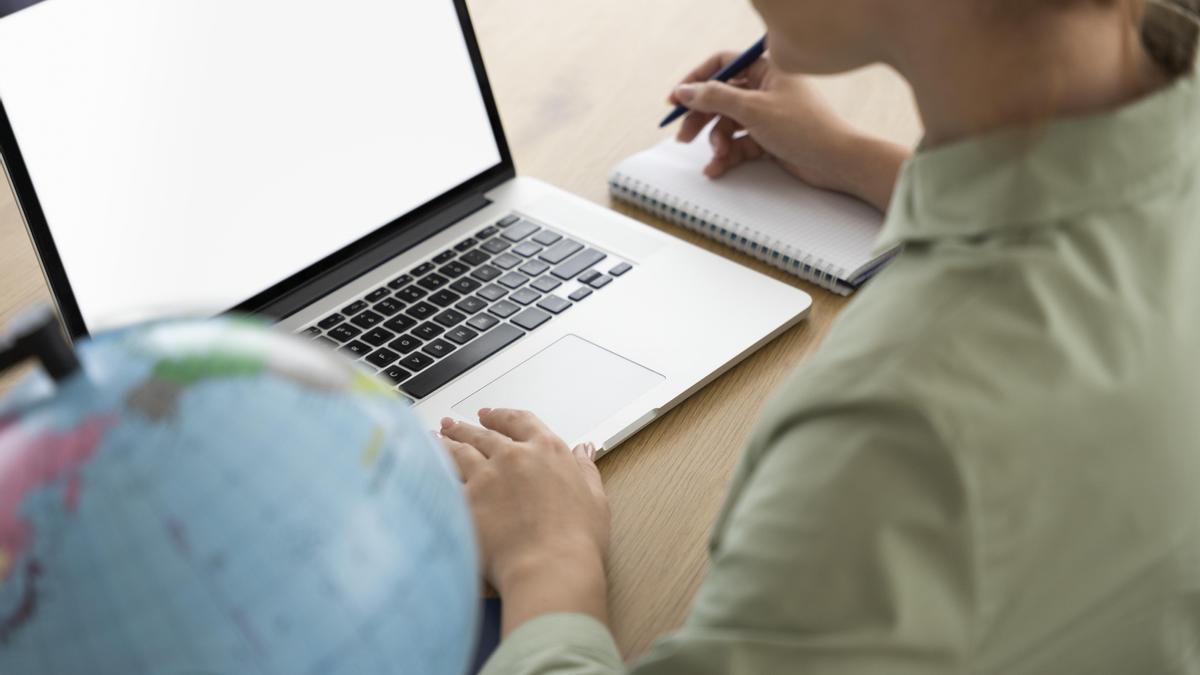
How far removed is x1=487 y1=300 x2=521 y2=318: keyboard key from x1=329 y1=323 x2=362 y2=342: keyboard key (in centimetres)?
12

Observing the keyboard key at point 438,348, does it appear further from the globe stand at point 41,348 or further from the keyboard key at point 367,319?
the globe stand at point 41,348

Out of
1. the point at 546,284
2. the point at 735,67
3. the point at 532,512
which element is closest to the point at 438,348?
the point at 546,284

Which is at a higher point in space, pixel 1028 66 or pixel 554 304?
pixel 1028 66

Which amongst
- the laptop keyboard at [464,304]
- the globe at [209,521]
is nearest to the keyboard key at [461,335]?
the laptop keyboard at [464,304]

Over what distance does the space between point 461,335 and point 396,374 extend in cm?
7

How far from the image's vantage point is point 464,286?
107 centimetres

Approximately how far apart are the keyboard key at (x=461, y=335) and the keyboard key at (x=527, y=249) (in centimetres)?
12

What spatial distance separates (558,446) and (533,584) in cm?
13

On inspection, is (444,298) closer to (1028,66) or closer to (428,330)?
(428,330)

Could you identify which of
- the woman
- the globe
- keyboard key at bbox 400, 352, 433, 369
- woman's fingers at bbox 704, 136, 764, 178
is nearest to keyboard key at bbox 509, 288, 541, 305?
keyboard key at bbox 400, 352, 433, 369

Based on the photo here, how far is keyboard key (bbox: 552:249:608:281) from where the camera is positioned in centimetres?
108

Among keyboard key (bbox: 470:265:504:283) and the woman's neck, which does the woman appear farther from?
keyboard key (bbox: 470:265:504:283)

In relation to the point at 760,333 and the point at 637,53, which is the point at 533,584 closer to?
the point at 760,333

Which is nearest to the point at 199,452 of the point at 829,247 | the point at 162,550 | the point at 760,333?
the point at 162,550
